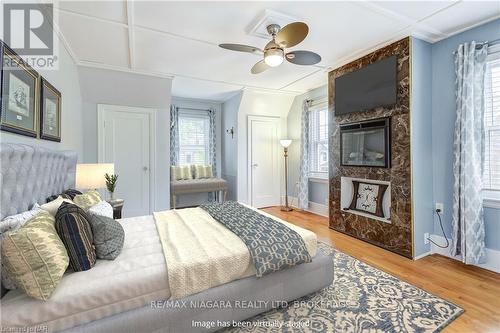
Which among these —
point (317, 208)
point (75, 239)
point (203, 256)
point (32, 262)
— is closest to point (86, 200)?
point (75, 239)

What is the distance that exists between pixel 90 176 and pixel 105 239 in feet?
5.19

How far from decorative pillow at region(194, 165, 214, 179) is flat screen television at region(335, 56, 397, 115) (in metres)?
3.18

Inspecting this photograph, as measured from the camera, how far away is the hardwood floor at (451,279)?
5.59 feet

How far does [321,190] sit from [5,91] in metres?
4.55

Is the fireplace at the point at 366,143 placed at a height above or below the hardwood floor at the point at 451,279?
above

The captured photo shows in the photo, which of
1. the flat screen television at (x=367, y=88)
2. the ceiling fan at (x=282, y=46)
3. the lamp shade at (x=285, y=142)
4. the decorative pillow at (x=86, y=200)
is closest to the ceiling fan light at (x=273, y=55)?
the ceiling fan at (x=282, y=46)

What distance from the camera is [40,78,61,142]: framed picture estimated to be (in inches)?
81.6

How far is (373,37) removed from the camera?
273cm

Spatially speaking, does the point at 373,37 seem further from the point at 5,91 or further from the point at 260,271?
the point at 5,91

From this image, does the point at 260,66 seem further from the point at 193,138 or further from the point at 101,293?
the point at 193,138

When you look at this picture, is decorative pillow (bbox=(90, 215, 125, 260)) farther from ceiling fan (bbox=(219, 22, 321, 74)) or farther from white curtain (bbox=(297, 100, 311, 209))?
white curtain (bbox=(297, 100, 311, 209))

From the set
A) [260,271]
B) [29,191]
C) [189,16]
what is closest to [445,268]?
[260,271]

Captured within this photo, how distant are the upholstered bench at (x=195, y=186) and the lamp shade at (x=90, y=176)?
189cm

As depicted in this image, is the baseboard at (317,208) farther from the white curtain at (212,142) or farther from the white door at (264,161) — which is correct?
the white curtain at (212,142)
